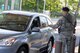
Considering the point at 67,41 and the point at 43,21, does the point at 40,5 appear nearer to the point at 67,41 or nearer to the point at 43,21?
the point at 43,21

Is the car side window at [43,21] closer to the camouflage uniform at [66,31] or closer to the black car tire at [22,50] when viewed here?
the camouflage uniform at [66,31]

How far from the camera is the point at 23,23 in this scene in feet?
27.3

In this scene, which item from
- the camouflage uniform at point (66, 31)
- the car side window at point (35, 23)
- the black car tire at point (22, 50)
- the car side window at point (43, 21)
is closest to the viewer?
the black car tire at point (22, 50)

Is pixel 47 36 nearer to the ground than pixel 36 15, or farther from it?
nearer to the ground

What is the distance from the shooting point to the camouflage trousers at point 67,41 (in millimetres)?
8004

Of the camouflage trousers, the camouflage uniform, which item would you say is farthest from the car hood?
the camouflage trousers

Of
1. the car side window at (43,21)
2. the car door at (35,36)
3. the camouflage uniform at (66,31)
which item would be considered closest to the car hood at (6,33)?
the car door at (35,36)

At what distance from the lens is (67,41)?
26.5 feet

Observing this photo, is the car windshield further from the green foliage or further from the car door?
the green foliage

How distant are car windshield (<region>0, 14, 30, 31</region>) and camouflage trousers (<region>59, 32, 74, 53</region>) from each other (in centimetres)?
123

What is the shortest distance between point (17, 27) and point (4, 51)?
1430 millimetres

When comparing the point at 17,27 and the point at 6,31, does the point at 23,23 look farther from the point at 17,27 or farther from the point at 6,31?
the point at 6,31

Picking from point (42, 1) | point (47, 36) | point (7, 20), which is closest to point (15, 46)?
point (7, 20)

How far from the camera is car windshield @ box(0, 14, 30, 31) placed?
26.7 ft
